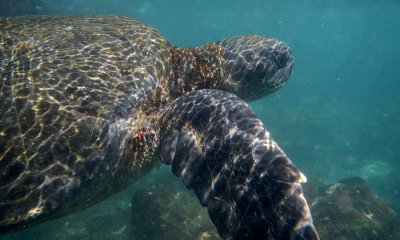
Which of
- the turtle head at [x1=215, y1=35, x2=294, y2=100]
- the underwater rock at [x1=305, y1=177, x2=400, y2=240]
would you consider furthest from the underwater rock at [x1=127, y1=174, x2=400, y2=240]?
the turtle head at [x1=215, y1=35, x2=294, y2=100]

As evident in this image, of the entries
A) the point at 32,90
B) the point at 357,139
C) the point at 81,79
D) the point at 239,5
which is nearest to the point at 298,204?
the point at 81,79

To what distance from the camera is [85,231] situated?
41.4 feet

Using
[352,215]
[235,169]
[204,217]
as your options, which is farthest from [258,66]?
[352,215]

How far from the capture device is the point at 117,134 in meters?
5.07

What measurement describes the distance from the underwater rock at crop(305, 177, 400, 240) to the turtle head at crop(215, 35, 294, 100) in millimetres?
7208

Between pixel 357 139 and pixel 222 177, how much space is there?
32.7 metres

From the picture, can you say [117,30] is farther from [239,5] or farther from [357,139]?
[239,5]

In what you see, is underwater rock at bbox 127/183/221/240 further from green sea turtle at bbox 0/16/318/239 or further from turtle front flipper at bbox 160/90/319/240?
turtle front flipper at bbox 160/90/319/240

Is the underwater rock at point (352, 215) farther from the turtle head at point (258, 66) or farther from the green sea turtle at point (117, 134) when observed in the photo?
the green sea turtle at point (117, 134)

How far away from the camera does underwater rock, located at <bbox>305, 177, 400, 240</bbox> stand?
11.5 m

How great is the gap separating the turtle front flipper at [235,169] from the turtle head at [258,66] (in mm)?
2650

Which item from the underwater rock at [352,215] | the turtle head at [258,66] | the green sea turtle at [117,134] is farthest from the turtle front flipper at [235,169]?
the underwater rock at [352,215]

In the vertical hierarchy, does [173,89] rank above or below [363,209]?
above

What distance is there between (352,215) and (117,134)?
11428mm
